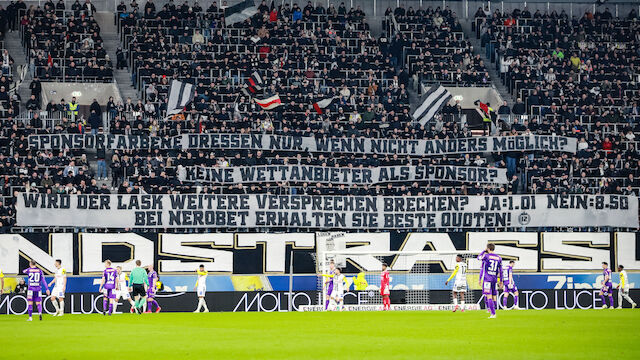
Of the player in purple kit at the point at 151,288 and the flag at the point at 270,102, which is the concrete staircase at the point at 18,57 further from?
the player in purple kit at the point at 151,288

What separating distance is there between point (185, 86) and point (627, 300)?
20.5 meters

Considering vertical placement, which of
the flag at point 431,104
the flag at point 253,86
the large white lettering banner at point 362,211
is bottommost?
the large white lettering banner at point 362,211

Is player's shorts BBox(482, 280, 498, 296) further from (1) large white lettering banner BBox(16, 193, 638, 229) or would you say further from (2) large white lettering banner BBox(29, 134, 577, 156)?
(2) large white lettering banner BBox(29, 134, 577, 156)

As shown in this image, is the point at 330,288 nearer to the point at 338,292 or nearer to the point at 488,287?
the point at 338,292

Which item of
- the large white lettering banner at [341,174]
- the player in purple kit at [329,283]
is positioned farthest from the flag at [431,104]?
the player in purple kit at [329,283]

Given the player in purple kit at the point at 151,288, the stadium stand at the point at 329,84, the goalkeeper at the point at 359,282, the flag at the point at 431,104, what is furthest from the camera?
the flag at the point at 431,104

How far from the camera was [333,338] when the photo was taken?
66.8 feet

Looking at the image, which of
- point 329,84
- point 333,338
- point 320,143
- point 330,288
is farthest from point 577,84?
point 333,338

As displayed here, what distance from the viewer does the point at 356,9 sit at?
181 feet

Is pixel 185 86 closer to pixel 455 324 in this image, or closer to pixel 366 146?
pixel 366 146

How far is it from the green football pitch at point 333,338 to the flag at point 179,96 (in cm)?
1801

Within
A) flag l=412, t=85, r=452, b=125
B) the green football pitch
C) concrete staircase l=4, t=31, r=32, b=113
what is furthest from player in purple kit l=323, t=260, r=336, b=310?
concrete staircase l=4, t=31, r=32, b=113

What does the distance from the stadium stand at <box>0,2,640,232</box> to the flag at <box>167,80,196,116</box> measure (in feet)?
2.04

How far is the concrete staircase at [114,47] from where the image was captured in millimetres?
49688
